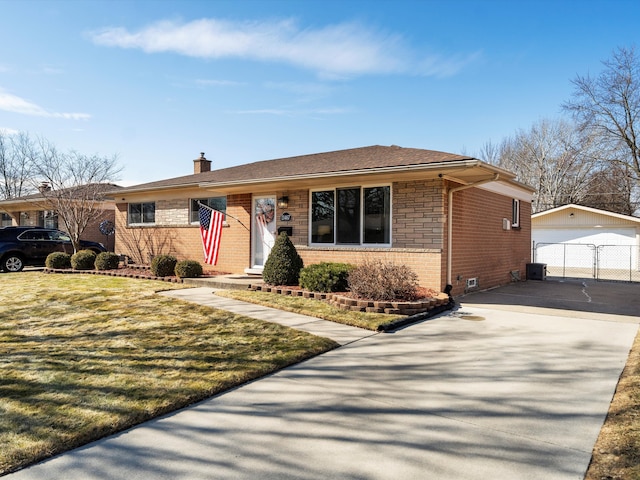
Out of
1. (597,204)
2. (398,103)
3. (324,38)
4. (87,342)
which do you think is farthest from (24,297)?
(597,204)

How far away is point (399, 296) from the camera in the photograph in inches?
310

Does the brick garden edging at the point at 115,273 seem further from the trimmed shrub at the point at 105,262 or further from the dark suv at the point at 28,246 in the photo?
the dark suv at the point at 28,246

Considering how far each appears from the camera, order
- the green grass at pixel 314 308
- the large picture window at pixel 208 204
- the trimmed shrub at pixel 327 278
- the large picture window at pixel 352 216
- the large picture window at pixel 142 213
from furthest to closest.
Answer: the large picture window at pixel 142 213 → the large picture window at pixel 208 204 → the large picture window at pixel 352 216 → the trimmed shrub at pixel 327 278 → the green grass at pixel 314 308

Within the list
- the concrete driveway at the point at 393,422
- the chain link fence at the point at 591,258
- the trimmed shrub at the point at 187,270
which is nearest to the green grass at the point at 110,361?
the concrete driveway at the point at 393,422

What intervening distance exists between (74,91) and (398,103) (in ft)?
38.5

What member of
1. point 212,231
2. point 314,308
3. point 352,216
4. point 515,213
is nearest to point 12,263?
point 212,231

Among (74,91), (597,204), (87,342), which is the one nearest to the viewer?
(87,342)

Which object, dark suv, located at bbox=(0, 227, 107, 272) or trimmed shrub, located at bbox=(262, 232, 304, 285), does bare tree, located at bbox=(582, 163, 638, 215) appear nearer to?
trimmed shrub, located at bbox=(262, 232, 304, 285)

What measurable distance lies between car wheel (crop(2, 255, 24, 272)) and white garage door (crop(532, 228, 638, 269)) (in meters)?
23.1

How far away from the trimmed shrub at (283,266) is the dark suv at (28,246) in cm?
997

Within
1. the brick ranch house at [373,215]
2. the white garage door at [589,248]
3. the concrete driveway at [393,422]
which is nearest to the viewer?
the concrete driveway at [393,422]

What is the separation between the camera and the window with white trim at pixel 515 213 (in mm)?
13594

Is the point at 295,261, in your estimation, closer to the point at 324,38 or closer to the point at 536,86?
the point at 324,38

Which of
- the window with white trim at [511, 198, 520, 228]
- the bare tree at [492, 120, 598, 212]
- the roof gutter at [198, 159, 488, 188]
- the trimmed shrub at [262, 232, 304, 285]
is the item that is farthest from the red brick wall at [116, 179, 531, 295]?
the bare tree at [492, 120, 598, 212]
